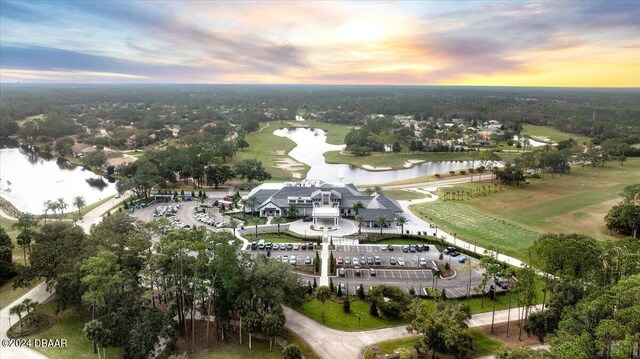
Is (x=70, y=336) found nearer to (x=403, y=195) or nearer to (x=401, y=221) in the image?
(x=401, y=221)

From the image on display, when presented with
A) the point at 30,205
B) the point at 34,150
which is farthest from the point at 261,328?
the point at 34,150

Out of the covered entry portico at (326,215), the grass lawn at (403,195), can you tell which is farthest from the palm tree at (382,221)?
the grass lawn at (403,195)

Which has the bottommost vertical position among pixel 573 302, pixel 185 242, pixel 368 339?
pixel 368 339

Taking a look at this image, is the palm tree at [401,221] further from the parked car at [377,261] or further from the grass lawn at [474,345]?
the grass lawn at [474,345]

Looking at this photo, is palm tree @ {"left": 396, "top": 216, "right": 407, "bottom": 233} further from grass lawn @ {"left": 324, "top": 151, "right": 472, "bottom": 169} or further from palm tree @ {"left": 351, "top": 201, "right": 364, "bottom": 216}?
grass lawn @ {"left": 324, "top": 151, "right": 472, "bottom": 169}

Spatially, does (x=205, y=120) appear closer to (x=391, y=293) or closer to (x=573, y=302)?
(x=391, y=293)

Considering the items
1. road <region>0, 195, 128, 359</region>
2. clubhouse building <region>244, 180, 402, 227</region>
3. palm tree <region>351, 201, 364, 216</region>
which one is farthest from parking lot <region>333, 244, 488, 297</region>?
road <region>0, 195, 128, 359</region>
